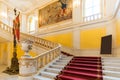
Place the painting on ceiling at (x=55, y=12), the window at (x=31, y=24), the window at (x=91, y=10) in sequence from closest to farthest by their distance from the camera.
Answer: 1. the window at (x=91, y=10)
2. the painting on ceiling at (x=55, y=12)
3. the window at (x=31, y=24)

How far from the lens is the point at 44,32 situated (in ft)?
42.6

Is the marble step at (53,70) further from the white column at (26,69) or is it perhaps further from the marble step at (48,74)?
the white column at (26,69)

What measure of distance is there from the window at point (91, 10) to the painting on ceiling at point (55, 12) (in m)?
1.31

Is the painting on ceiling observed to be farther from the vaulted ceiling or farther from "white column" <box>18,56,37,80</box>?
"white column" <box>18,56,37,80</box>

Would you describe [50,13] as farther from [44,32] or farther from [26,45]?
[26,45]

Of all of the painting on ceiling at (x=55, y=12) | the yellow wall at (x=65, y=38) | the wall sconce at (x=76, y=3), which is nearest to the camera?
the wall sconce at (x=76, y=3)

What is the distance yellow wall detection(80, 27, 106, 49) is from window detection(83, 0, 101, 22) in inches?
33.7

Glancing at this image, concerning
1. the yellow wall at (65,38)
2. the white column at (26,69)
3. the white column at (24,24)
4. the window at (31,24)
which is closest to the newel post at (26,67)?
the white column at (26,69)

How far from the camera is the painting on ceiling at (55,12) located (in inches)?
435

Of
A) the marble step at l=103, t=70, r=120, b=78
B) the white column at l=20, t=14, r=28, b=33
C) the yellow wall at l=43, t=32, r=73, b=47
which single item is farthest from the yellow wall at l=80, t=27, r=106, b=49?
the white column at l=20, t=14, r=28, b=33

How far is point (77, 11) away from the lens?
1018 centimetres

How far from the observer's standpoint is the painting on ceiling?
11055 millimetres

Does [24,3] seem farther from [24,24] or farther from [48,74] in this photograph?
[48,74]

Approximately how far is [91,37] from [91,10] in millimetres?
1952
